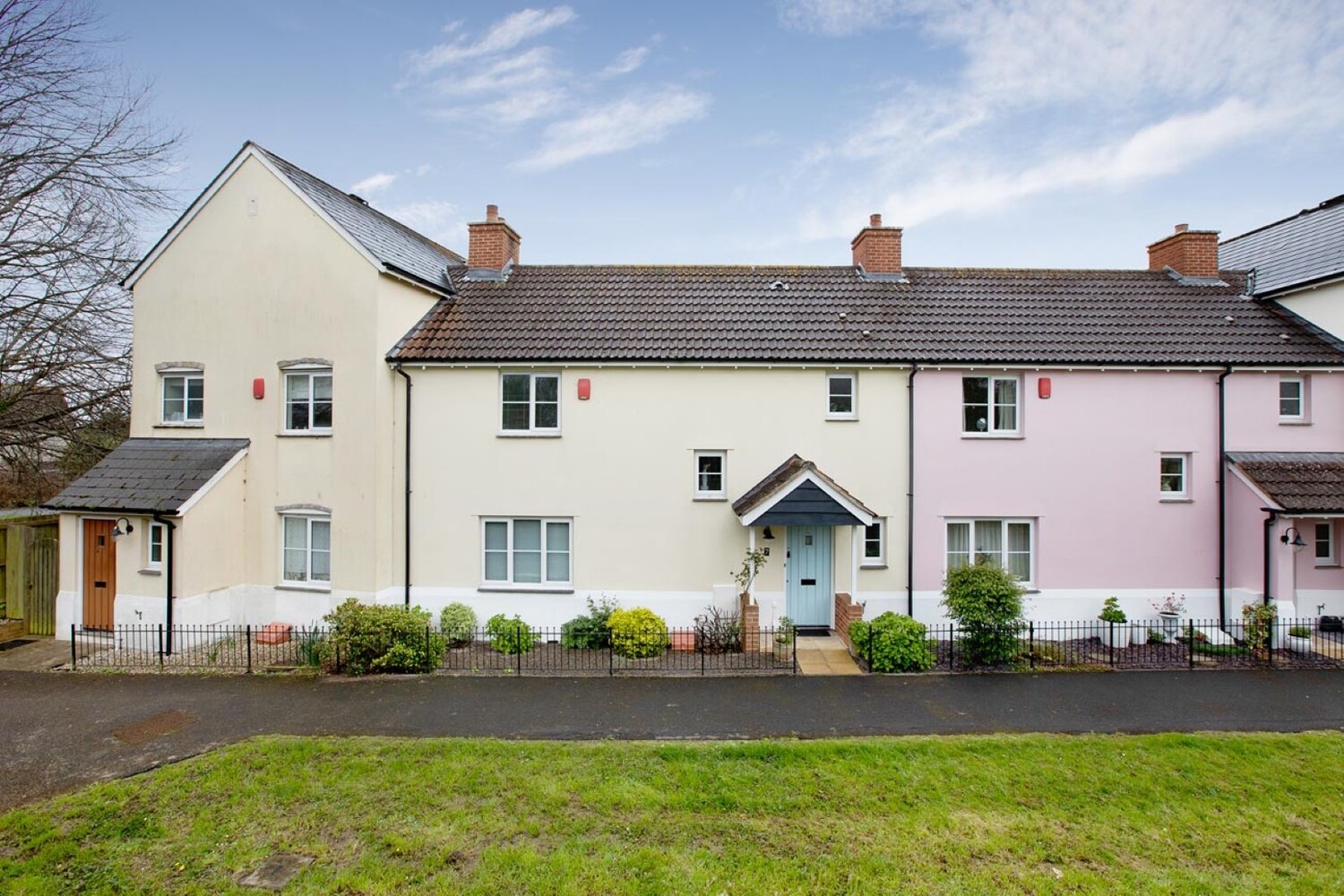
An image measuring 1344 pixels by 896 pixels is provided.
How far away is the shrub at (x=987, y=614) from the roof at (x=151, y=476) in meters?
16.0

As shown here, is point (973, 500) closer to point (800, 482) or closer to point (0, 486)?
point (800, 482)

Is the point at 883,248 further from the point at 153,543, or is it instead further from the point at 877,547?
the point at 153,543

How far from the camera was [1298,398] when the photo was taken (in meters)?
15.3

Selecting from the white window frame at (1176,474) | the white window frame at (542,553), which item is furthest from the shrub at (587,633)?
the white window frame at (1176,474)

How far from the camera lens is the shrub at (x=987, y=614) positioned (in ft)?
40.8

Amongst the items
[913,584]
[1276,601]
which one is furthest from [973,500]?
[1276,601]

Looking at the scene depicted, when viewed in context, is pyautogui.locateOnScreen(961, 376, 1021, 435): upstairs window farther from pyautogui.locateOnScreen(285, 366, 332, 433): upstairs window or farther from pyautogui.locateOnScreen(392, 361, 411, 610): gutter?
pyautogui.locateOnScreen(285, 366, 332, 433): upstairs window

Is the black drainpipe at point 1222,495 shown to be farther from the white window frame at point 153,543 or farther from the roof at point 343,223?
the white window frame at point 153,543

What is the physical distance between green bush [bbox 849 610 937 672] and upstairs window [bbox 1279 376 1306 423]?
1097cm

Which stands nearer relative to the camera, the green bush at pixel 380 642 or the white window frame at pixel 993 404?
the green bush at pixel 380 642

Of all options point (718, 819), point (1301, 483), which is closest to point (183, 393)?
point (718, 819)

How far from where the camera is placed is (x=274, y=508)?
14.7 metres

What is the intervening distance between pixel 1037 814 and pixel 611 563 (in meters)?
9.46

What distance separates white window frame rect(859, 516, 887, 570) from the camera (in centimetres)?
1478
